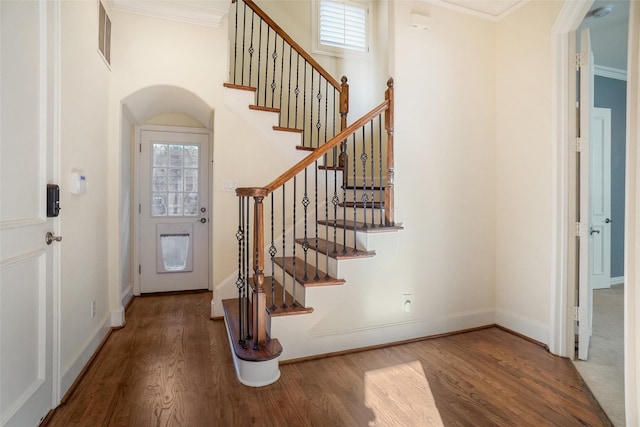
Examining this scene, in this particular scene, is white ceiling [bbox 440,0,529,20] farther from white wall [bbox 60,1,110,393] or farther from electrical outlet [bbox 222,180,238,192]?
white wall [bbox 60,1,110,393]

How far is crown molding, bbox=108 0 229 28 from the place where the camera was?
2.94 meters

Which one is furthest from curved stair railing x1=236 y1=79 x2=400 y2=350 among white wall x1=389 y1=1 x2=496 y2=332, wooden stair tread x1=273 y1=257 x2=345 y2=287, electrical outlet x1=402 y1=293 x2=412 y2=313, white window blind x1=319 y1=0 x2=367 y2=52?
white window blind x1=319 y1=0 x2=367 y2=52

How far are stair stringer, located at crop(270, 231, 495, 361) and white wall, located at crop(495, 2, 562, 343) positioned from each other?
68cm

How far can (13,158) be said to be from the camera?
1465mm

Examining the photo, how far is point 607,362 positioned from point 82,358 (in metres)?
3.72

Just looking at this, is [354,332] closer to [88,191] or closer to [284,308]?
[284,308]

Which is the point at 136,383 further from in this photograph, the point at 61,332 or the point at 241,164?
the point at 241,164

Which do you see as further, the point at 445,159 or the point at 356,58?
the point at 356,58

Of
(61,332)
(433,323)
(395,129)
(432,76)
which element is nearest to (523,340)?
(433,323)

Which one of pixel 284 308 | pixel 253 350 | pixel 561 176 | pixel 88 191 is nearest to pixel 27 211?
pixel 88 191

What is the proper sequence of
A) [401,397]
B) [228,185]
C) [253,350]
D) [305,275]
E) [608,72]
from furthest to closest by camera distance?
[608,72] < [228,185] < [305,275] < [253,350] < [401,397]

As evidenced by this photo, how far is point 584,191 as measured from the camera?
2475mm

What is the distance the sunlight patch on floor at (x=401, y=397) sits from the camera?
5.76 feet

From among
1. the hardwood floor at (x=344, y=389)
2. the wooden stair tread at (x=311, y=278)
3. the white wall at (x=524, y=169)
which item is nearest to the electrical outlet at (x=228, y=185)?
the wooden stair tread at (x=311, y=278)
